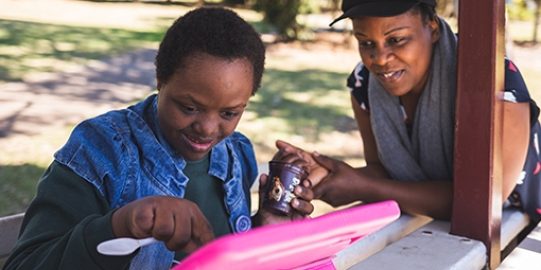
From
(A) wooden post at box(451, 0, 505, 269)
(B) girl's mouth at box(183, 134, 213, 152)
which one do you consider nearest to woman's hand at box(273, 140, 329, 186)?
(A) wooden post at box(451, 0, 505, 269)

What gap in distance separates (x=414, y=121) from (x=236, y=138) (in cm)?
72

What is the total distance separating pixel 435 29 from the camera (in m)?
2.56

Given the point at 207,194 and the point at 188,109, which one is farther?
the point at 207,194

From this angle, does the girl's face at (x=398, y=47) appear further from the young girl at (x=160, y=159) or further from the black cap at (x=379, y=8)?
the young girl at (x=160, y=159)

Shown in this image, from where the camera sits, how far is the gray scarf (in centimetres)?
252

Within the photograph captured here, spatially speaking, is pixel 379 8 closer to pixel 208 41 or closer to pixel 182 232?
pixel 208 41

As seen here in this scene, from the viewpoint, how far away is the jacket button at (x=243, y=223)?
6.78 ft

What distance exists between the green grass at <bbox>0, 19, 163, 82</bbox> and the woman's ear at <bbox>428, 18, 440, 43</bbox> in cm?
673

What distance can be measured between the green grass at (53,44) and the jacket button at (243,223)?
22.6 ft

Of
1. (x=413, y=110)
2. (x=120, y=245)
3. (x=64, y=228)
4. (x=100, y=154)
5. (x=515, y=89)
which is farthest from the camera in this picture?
(x=413, y=110)

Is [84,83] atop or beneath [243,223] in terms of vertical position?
beneath

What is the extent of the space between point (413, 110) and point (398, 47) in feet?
1.05

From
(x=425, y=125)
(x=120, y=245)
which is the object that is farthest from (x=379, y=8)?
(x=120, y=245)

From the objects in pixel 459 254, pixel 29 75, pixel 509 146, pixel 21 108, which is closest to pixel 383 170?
pixel 509 146
